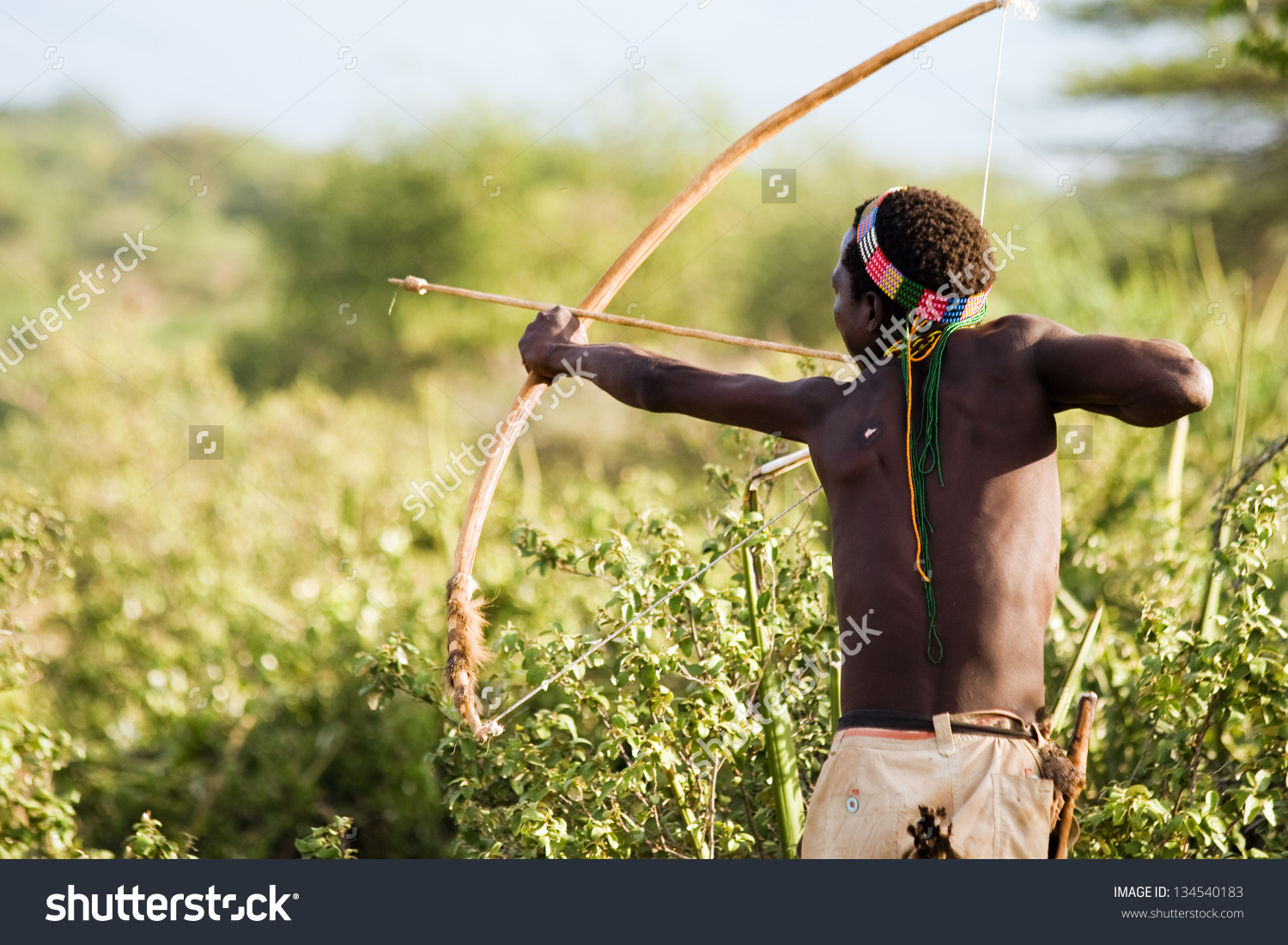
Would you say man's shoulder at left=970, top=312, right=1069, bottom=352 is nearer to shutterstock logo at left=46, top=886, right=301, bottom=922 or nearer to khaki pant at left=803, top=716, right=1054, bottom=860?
khaki pant at left=803, top=716, right=1054, bottom=860

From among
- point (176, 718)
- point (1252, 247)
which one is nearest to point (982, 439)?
point (176, 718)

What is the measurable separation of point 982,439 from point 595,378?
3.15 feet

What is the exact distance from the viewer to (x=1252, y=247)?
737 inches

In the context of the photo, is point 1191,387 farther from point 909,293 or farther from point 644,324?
point 644,324

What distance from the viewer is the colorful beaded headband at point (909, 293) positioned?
8.10 feet

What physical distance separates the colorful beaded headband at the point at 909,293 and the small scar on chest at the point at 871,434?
10.3 inches

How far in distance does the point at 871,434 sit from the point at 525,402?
1085mm

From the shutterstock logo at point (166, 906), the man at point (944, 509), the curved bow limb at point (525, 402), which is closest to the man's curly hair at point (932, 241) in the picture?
the man at point (944, 509)

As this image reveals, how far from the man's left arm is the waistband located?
632mm

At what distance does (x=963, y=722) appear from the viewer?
7.50 feet

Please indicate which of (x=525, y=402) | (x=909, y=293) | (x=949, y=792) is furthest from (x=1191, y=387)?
(x=525, y=402)

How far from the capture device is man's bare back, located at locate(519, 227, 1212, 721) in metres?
2.30

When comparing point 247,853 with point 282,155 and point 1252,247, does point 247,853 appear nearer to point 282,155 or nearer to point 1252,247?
point 1252,247

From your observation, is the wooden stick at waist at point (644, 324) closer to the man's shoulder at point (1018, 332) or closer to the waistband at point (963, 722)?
the man's shoulder at point (1018, 332)
